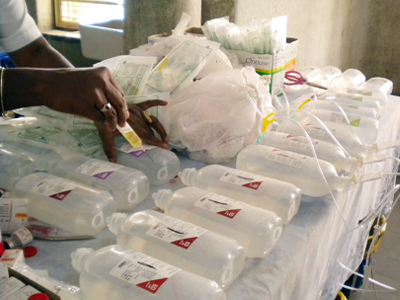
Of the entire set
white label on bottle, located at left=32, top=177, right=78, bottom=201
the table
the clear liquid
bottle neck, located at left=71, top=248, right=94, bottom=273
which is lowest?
the table

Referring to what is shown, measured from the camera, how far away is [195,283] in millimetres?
510

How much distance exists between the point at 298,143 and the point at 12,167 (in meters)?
0.62

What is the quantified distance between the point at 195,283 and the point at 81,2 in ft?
5.79

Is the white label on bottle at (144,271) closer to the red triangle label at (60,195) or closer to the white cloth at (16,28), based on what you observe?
the red triangle label at (60,195)

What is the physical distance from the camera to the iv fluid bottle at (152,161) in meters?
0.87

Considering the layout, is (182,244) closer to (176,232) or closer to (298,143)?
(176,232)

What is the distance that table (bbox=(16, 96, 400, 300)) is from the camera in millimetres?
615

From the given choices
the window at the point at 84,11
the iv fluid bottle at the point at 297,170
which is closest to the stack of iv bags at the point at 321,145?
the iv fluid bottle at the point at 297,170

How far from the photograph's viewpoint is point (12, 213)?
0.67m

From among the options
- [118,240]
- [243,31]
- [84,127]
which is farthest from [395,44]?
[118,240]

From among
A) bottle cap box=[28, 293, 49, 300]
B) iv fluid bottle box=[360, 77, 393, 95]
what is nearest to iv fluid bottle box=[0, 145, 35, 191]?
bottle cap box=[28, 293, 49, 300]

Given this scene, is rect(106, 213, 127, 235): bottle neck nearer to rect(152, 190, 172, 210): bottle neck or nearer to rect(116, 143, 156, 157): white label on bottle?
rect(152, 190, 172, 210): bottle neck

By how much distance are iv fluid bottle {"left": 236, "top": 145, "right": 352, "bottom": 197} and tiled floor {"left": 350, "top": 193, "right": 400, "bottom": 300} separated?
2.72 ft

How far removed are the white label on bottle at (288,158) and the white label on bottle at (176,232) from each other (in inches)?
11.6
